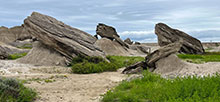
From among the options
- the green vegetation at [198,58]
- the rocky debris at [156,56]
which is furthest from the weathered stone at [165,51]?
the green vegetation at [198,58]

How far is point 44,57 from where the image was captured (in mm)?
19391

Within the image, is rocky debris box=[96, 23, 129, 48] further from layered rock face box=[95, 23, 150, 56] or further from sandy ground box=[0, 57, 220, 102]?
sandy ground box=[0, 57, 220, 102]

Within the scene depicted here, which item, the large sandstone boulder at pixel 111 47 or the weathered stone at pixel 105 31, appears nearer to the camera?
the large sandstone boulder at pixel 111 47

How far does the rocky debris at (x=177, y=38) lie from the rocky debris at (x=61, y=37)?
40.9 feet

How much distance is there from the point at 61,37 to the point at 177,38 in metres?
16.5

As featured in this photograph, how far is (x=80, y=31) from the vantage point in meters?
22.5

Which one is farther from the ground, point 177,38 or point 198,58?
point 177,38

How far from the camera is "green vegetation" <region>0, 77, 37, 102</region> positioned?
751 cm

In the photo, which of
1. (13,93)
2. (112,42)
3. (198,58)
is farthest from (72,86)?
(112,42)

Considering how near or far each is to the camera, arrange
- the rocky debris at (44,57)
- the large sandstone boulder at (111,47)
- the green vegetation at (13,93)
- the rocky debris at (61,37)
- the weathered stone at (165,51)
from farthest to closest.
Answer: the large sandstone boulder at (111,47) → the rocky debris at (61,37) → the rocky debris at (44,57) → the weathered stone at (165,51) → the green vegetation at (13,93)

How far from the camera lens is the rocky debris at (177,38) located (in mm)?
30906

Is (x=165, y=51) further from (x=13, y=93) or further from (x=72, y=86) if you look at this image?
(x=13, y=93)

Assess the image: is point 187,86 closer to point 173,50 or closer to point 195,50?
point 173,50

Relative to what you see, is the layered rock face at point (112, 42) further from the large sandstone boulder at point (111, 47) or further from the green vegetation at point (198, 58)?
the green vegetation at point (198, 58)
